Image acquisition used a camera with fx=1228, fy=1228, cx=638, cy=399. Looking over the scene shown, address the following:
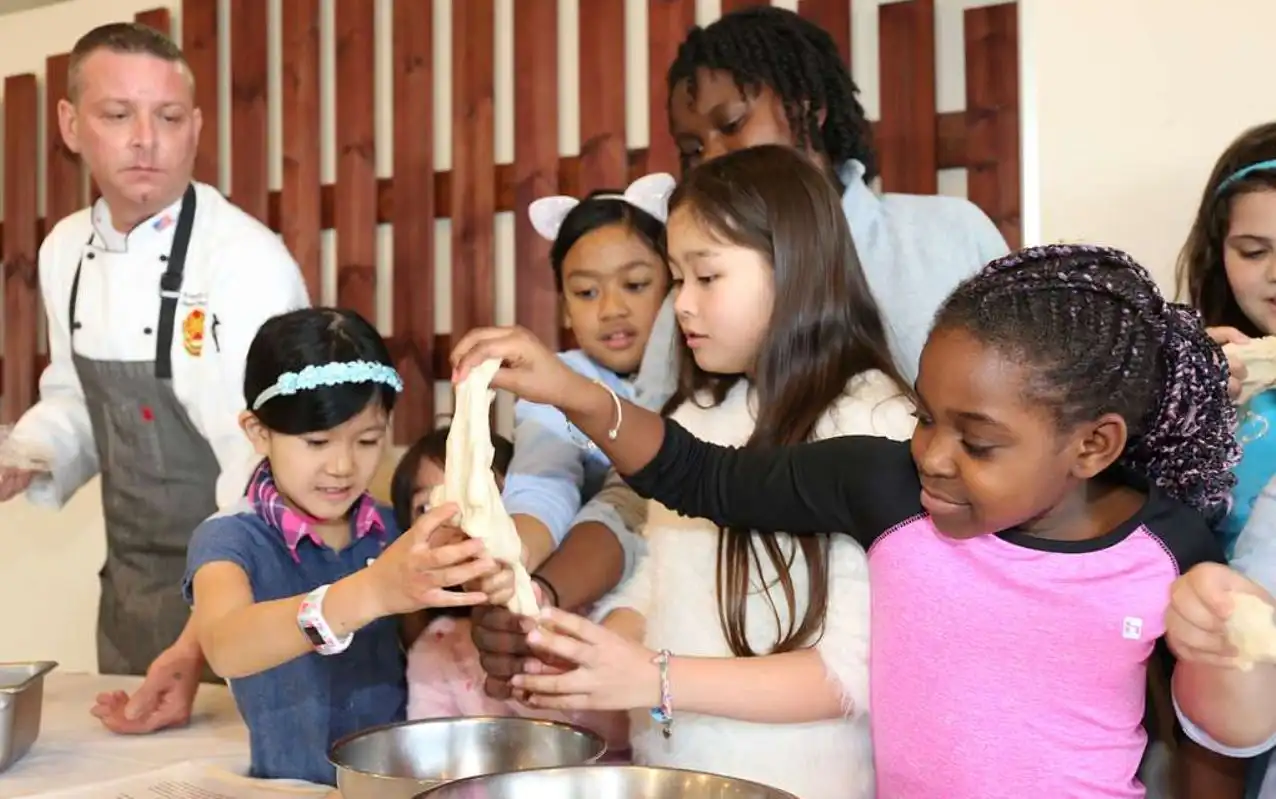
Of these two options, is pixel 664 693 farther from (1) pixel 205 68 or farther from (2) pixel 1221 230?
(1) pixel 205 68

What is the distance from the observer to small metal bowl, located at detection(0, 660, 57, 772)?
55.7 inches

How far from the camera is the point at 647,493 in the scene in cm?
128

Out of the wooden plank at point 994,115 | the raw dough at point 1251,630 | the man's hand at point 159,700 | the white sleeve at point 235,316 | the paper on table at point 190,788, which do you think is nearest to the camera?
the raw dough at point 1251,630

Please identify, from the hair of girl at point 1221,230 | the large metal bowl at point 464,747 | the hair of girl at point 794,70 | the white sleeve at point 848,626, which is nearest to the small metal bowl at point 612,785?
the large metal bowl at point 464,747

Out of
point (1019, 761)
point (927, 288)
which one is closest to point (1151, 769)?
point (1019, 761)

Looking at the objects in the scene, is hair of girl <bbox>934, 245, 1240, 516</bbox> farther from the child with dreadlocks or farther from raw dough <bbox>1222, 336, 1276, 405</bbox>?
raw dough <bbox>1222, 336, 1276, 405</bbox>

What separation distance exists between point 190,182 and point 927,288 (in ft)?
4.59

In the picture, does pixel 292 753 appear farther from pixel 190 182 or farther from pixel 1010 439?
pixel 190 182

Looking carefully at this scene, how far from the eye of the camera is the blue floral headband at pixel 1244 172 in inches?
56.3

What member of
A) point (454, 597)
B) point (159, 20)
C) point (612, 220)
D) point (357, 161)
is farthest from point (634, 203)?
point (159, 20)

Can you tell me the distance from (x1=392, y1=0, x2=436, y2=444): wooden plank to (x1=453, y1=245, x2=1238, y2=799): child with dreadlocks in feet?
5.98

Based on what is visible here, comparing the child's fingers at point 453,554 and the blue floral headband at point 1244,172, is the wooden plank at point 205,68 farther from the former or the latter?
the blue floral headband at point 1244,172

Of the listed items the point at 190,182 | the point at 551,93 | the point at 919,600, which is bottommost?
the point at 919,600

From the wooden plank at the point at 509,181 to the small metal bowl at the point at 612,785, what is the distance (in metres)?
1.73
